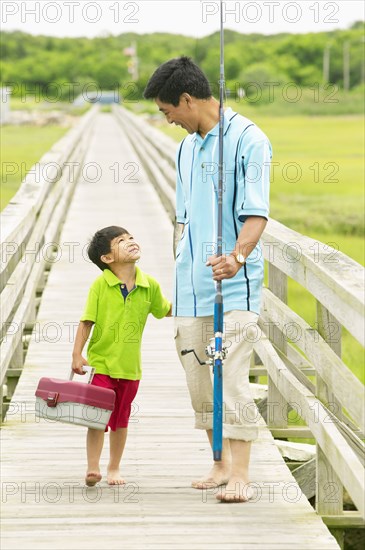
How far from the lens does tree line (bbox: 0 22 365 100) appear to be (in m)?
121

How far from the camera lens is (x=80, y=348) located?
4906 mm

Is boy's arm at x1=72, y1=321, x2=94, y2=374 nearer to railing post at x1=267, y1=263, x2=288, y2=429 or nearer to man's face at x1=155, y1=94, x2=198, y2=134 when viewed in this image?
man's face at x1=155, y1=94, x2=198, y2=134

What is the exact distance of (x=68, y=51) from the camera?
190m

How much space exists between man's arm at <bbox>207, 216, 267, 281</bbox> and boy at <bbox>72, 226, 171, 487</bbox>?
67 cm

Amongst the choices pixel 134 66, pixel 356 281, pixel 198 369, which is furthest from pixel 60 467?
pixel 134 66

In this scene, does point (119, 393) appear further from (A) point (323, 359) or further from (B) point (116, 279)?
(A) point (323, 359)

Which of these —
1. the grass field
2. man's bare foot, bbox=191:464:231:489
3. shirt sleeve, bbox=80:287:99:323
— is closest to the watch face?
shirt sleeve, bbox=80:287:99:323

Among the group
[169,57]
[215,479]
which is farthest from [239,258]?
[169,57]

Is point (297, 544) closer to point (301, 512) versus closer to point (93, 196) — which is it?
point (301, 512)

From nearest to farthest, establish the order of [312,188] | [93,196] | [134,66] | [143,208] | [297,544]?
[297,544] < [143,208] < [93,196] < [312,188] < [134,66]

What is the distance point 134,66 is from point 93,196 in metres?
115

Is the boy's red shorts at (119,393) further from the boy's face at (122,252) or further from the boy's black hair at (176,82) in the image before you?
the boy's black hair at (176,82)

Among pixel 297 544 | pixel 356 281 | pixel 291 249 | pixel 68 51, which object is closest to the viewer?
pixel 356 281

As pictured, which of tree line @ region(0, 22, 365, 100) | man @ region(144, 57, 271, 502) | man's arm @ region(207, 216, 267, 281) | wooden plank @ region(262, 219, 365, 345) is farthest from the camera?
tree line @ region(0, 22, 365, 100)
